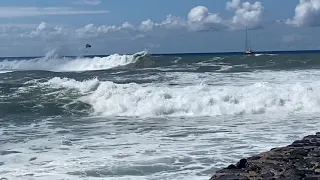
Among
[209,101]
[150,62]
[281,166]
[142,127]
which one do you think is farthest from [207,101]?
[150,62]

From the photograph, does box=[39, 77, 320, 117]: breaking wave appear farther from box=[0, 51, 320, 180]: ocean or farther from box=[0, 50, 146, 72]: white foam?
box=[0, 50, 146, 72]: white foam

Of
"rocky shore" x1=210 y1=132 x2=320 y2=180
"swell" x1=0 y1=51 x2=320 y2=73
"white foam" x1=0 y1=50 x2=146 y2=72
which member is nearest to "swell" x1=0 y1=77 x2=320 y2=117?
"rocky shore" x1=210 y1=132 x2=320 y2=180

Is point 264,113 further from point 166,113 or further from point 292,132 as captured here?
point 292,132

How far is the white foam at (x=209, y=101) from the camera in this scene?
68.0ft

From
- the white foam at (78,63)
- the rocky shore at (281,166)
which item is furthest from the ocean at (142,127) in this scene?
the white foam at (78,63)

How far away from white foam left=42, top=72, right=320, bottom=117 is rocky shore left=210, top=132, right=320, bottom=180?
1103 centimetres

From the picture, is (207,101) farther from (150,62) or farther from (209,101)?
(150,62)

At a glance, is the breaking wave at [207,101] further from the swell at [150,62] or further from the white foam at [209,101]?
the swell at [150,62]

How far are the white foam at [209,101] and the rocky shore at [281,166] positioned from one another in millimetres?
11034

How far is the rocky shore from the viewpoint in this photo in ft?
25.6

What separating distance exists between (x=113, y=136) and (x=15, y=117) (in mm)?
7446

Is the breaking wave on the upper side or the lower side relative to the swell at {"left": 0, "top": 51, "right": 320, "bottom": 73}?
lower

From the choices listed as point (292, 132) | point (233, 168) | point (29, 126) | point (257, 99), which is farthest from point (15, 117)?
point (233, 168)

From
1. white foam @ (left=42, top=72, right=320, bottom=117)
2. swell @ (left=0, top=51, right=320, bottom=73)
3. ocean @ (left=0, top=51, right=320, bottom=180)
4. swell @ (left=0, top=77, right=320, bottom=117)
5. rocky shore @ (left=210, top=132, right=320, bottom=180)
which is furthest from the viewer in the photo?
swell @ (left=0, top=51, right=320, bottom=73)
